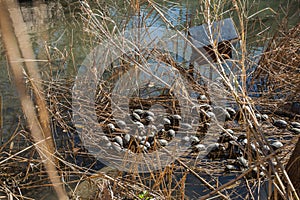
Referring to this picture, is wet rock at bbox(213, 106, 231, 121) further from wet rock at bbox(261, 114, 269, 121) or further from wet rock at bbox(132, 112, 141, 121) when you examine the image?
wet rock at bbox(132, 112, 141, 121)

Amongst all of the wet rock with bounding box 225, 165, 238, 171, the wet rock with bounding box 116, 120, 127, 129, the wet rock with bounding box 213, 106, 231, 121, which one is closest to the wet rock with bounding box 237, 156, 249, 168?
the wet rock with bounding box 225, 165, 238, 171

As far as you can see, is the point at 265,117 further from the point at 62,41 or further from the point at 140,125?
the point at 62,41

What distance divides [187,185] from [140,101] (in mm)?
753

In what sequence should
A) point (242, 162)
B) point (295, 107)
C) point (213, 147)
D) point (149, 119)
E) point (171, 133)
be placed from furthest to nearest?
point (295, 107) < point (149, 119) < point (171, 133) < point (213, 147) < point (242, 162)

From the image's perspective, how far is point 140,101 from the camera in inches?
90.5

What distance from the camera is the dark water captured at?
6.99 feet

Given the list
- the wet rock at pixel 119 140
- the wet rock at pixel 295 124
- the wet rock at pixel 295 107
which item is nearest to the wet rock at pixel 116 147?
the wet rock at pixel 119 140

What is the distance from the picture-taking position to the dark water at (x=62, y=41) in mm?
2131

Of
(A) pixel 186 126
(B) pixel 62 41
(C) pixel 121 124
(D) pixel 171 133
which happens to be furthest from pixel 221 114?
(B) pixel 62 41

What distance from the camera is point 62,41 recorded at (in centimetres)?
341

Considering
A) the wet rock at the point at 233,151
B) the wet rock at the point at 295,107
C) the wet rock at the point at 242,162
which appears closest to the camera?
the wet rock at the point at 242,162

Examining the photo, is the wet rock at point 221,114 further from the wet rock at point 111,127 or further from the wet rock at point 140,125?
the wet rock at point 111,127

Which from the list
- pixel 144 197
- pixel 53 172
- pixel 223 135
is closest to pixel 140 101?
pixel 223 135

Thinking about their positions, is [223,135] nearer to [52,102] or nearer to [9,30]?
[52,102]
